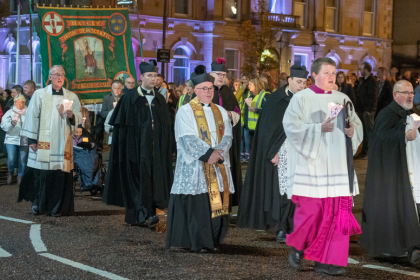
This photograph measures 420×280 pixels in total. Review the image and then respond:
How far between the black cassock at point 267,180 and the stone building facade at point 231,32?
22152 millimetres

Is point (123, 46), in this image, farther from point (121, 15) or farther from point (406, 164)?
point (406, 164)

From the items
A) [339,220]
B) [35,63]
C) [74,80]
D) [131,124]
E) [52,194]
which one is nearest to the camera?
[339,220]

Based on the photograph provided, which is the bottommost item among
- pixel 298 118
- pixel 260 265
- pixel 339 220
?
pixel 260 265

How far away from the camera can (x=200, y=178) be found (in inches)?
263

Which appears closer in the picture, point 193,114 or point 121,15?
point 193,114

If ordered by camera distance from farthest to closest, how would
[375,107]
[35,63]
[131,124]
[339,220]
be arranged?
[35,63]
[375,107]
[131,124]
[339,220]

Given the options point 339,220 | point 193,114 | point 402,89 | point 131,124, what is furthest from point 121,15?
point 339,220

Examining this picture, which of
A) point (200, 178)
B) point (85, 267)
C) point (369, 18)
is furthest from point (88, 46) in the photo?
point (369, 18)

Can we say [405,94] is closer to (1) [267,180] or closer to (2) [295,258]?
(1) [267,180]

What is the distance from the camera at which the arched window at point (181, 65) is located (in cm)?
3321

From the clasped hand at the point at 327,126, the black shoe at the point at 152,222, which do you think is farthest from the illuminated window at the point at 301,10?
the clasped hand at the point at 327,126

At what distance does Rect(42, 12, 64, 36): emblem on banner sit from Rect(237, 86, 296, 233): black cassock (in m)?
4.40

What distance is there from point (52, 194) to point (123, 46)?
3.27m

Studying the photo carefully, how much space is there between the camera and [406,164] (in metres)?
6.49
